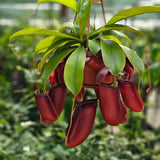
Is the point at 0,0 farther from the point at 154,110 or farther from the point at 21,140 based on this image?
the point at 21,140

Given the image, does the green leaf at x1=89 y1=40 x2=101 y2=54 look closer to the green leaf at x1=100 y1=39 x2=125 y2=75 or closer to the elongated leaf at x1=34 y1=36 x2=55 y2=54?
the green leaf at x1=100 y1=39 x2=125 y2=75

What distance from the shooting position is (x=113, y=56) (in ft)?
1.93

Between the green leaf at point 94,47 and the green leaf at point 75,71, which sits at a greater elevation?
the green leaf at point 94,47

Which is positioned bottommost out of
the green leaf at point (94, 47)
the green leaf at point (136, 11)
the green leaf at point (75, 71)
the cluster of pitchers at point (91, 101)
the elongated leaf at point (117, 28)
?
the cluster of pitchers at point (91, 101)

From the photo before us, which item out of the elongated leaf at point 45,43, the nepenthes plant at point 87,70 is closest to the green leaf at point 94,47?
the nepenthes plant at point 87,70

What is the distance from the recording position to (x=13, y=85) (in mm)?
2512

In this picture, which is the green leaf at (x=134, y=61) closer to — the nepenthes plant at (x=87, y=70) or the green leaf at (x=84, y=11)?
the nepenthes plant at (x=87, y=70)

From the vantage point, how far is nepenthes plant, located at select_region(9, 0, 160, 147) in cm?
57

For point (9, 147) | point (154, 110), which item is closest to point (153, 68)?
point (9, 147)

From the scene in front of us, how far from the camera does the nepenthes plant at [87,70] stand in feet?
1.87

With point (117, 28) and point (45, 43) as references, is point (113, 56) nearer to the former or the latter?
point (117, 28)

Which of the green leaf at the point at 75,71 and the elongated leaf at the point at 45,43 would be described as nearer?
the green leaf at the point at 75,71

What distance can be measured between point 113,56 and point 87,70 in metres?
0.09

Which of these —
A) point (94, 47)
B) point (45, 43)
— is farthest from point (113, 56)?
point (45, 43)
